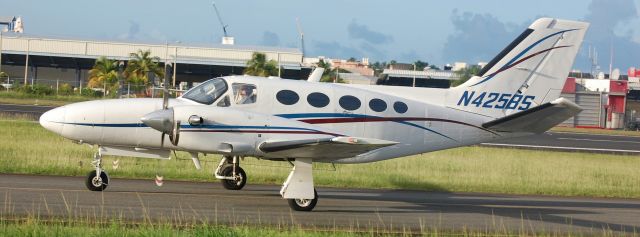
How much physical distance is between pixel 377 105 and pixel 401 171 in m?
9.18

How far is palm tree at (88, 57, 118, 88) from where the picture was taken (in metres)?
82.7

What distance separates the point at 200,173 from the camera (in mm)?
26797

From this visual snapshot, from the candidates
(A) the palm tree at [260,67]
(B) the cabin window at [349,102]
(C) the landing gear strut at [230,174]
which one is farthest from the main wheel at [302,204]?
(A) the palm tree at [260,67]

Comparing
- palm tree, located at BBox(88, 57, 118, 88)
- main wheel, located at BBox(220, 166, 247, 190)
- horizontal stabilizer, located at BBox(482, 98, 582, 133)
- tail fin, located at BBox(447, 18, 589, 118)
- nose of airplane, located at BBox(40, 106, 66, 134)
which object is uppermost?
palm tree, located at BBox(88, 57, 118, 88)

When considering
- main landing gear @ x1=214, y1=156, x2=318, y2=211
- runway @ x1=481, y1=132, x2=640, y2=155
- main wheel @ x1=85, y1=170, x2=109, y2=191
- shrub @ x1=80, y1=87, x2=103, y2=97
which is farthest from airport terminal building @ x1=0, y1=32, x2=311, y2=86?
main landing gear @ x1=214, y1=156, x2=318, y2=211

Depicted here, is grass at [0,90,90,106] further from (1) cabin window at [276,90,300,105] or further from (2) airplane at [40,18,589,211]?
(1) cabin window at [276,90,300,105]

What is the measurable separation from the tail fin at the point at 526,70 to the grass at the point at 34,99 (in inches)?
1973

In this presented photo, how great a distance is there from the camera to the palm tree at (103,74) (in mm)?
82688

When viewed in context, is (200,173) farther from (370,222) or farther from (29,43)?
(29,43)

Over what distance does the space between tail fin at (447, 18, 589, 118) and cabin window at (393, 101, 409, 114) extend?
66.6 inches

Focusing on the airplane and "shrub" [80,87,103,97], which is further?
"shrub" [80,87,103,97]

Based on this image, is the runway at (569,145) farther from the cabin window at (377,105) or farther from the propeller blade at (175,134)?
the propeller blade at (175,134)

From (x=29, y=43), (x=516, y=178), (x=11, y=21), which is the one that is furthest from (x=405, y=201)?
(x=11, y=21)

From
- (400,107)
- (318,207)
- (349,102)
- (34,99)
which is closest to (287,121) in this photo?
(349,102)
